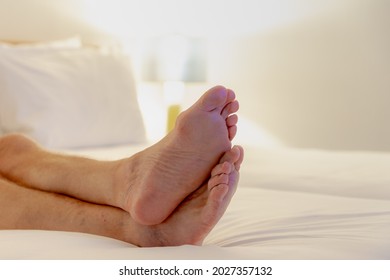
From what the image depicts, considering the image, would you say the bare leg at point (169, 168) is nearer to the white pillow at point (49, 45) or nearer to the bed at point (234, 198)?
the bed at point (234, 198)

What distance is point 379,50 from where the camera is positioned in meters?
2.86

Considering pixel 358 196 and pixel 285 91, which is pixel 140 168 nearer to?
pixel 358 196

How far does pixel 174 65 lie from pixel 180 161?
6.29ft

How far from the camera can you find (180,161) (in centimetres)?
93

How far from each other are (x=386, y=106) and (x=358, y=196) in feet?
5.35

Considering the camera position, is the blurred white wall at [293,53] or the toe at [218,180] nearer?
the toe at [218,180]

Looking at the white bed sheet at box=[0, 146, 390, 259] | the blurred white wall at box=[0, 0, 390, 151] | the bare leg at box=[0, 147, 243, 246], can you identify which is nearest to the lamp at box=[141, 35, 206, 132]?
the blurred white wall at box=[0, 0, 390, 151]

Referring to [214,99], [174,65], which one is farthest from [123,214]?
[174,65]

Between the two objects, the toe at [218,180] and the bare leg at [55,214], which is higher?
the toe at [218,180]

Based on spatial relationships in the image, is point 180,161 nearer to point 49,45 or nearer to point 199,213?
point 199,213

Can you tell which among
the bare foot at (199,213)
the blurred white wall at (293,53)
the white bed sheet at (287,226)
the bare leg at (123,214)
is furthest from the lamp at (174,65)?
the bare foot at (199,213)

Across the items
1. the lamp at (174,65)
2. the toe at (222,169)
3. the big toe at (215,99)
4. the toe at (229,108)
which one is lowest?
the lamp at (174,65)

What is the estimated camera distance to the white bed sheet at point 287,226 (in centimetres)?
80
